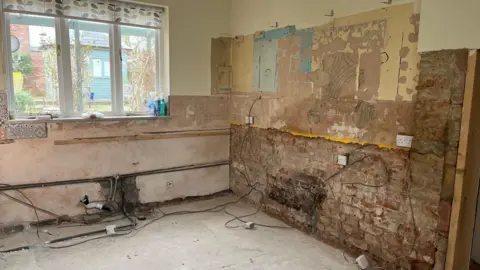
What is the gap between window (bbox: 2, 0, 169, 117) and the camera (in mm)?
3496

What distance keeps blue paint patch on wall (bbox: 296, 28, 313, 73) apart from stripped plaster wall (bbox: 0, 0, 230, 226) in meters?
1.43

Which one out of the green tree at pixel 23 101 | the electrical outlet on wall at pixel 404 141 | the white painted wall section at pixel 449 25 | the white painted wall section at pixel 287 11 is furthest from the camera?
the green tree at pixel 23 101

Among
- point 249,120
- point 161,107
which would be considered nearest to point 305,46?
point 249,120

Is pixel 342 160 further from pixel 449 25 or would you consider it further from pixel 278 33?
pixel 278 33

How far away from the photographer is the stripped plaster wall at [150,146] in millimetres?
3494

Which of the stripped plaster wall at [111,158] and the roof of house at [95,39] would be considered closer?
the stripped plaster wall at [111,158]

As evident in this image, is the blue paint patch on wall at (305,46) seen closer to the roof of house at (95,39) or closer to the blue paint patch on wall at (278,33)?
the blue paint patch on wall at (278,33)

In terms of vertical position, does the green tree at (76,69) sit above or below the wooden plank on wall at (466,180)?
above

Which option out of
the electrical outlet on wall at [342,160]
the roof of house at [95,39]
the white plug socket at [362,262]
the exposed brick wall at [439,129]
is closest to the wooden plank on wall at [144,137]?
the roof of house at [95,39]

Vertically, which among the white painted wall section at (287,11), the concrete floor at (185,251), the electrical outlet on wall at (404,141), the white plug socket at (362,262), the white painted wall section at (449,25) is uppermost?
the white painted wall section at (287,11)

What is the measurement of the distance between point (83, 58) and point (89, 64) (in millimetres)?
88

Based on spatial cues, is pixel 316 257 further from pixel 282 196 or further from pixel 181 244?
pixel 181 244

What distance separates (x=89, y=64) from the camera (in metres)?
3.84

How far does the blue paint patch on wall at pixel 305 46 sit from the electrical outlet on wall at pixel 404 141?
121cm
